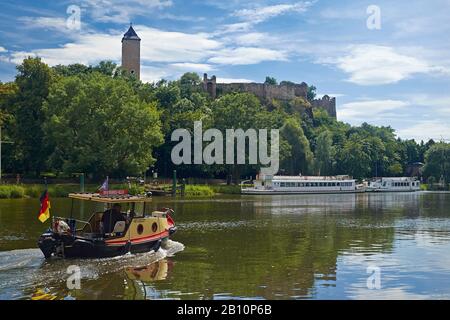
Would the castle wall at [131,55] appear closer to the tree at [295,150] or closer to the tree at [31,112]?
the tree at [295,150]

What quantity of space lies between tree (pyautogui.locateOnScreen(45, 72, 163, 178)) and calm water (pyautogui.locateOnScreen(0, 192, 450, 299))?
39052 mm

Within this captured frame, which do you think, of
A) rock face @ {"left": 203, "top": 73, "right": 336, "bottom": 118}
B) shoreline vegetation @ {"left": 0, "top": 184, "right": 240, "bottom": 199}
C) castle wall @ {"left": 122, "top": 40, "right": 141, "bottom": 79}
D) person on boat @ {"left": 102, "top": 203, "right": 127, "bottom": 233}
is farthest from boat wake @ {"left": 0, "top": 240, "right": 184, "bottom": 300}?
castle wall @ {"left": 122, "top": 40, "right": 141, "bottom": 79}

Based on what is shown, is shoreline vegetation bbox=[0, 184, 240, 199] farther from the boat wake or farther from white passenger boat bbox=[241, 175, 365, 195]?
the boat wake

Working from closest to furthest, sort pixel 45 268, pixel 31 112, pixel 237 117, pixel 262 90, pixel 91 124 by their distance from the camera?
1. pixel 45 268
2. pixel 91 124
3. pixel 31 112
4. pixel 237 117
5. pixel 262 90

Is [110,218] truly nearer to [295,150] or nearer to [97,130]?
[97,130]

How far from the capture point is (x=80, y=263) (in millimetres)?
24359

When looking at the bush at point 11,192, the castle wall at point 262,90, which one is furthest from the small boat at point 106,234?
the castle wall at point 262,90

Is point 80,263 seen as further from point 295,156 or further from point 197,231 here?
point 295,156

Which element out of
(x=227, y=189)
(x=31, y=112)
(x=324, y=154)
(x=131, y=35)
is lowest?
(x=227, y=189)

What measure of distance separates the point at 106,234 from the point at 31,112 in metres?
62.6

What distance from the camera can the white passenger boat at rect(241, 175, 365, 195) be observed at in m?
96.3

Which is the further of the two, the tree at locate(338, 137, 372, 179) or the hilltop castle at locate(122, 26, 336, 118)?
the hilltop castle at locate(122, 26, 336, 118)

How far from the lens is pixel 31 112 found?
278ft

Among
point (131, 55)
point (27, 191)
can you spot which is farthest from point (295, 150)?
point (131, 55)
